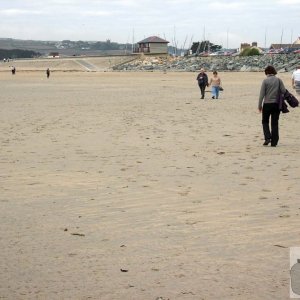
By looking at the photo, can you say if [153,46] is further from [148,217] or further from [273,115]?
[148,217]

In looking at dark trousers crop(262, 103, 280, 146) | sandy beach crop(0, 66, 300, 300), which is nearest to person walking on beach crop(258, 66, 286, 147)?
dark trousers crop(262, 103, 280, 146)

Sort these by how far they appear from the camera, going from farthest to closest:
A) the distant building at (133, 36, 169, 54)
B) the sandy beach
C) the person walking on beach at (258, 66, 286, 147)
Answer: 1. the distant building at (133, 36, 169, 54)
2. the person walking on beach at (258, 66, 286, 147)
3. the sandy beach

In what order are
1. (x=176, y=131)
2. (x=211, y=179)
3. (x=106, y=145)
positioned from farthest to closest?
1. (x=176, y=131)
2. (x=106, y=145)
3. (x=211, y=179)

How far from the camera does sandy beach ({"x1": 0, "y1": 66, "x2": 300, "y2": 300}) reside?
4.05 metres

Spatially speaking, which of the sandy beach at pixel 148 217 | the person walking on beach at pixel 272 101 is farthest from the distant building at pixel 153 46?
the sandy beach at pixel 148 217

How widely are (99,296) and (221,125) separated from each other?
10795mm

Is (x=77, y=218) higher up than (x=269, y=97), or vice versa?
(x=269, y=97)

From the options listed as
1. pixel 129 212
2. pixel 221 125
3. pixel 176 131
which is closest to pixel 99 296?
pixel 129 212

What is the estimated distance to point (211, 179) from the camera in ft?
24.7

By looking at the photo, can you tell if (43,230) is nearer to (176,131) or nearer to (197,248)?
(197,248)

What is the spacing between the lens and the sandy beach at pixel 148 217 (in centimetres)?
405

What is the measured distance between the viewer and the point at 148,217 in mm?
5684

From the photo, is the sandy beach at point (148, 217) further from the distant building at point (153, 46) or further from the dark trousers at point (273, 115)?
the distant building at point (153, 46)

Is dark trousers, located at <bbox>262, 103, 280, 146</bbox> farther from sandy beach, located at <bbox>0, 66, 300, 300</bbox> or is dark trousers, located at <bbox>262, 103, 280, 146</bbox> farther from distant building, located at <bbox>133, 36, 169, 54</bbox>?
distant building, located at <bbox>133, 36, 169, 54</bbox>
